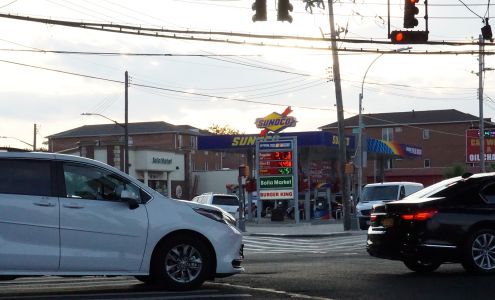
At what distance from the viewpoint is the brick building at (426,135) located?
92.1 metres

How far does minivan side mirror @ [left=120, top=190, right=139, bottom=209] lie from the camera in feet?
32.4

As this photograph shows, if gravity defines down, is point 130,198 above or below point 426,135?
below

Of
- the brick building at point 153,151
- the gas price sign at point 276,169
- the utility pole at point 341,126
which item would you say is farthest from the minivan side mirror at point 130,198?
the brick building at point 153,151

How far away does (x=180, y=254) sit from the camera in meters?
10.1

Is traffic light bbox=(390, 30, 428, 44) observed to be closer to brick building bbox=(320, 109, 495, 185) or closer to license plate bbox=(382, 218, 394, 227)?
license plate bbox=(382, 218, 394, 227)

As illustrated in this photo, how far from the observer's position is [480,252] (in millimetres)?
11789

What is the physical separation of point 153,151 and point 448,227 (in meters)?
58.9

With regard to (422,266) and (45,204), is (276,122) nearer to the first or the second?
(422,266)

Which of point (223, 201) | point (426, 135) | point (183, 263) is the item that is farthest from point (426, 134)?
point (183, 263)

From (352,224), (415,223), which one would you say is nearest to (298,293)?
(415,223)

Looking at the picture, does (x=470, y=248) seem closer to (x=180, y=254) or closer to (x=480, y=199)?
(x=480, y=199)

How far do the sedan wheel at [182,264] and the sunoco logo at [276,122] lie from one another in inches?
1395

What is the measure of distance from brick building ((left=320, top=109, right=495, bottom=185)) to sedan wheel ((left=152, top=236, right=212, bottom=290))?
8130 centimetres

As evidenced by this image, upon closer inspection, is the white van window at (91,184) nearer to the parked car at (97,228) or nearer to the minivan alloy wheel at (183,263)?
the parked car at (97,228)
